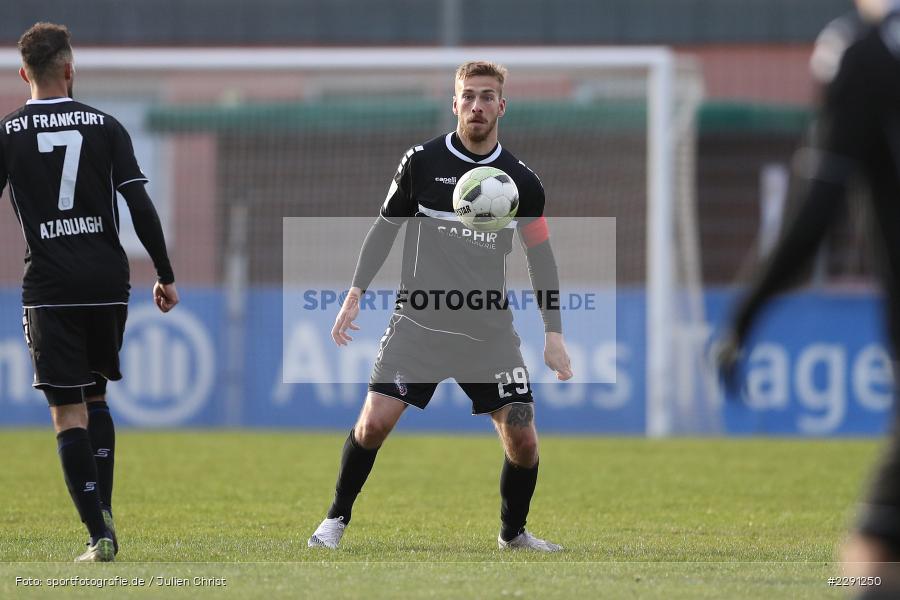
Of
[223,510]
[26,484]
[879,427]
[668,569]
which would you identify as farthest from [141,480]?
[879,427]

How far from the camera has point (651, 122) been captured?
14859 millimetres

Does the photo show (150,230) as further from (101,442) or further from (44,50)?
(101,442)

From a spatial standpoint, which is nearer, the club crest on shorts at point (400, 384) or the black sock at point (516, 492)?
the club crest on shorts at point (400, 384)

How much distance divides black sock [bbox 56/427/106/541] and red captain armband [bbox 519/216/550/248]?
89.5 inches

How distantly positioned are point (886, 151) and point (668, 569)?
2.62 metres

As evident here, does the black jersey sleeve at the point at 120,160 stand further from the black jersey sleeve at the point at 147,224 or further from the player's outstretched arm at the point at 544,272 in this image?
the player's outstretched arm at the point at 544,272

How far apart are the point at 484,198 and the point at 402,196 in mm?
438

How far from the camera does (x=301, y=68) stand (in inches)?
584

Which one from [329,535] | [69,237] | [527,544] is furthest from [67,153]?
[527,544]

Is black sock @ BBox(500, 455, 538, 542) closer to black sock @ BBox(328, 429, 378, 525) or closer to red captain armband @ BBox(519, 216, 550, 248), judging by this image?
black sock @ BBox(328, 429, 378, 525)

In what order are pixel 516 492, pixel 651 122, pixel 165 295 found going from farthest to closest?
→ pixel 651 122 → pixel 516 492 → pixel 165 295

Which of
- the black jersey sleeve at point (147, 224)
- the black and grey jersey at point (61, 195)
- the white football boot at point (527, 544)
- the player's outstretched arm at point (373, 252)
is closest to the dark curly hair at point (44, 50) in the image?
the black and grey jersey at point (61, 195)

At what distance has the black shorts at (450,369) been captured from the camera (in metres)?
6.25

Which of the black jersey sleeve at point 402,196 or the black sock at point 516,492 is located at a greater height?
the black jersey sleeve at point 402,196
